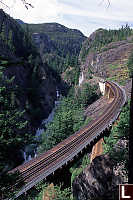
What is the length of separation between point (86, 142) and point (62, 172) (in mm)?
6166

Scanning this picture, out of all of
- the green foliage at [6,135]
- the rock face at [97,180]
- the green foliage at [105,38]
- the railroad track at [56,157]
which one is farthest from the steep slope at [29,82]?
the green foliage at [6,135]

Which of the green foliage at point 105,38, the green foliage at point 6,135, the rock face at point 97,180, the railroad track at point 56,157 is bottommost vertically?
the railroad track at point 56,157

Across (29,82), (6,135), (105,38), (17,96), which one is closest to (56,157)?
(6,135)

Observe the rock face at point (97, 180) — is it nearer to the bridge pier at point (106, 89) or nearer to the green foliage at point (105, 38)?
the bridge pier at point (106, 89)

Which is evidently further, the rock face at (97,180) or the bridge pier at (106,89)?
the bridge pier at (106,89)

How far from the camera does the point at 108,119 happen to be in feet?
114

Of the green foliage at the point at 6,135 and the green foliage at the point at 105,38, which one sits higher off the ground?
the green foliage at the point at 105,38

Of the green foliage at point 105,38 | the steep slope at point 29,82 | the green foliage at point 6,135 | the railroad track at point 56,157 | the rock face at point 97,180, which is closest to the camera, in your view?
the green foliage at point 6,135

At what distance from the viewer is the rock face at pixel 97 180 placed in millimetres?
11797

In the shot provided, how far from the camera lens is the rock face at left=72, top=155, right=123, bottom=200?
11.8 metres

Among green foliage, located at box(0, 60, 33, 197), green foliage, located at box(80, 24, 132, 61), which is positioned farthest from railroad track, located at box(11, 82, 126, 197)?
green foliage, located at box(80, 24, 132, 61)

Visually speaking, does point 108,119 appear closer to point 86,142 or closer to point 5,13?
point 86,142

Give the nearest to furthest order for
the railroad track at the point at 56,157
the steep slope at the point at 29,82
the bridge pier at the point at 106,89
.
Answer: the railroad track at the point at 56,157 < the bridge pier at the point at 106,89 < the steep slope at the point at 29,82

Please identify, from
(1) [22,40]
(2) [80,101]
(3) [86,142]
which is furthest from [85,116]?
(1) [22,40]
